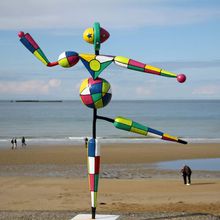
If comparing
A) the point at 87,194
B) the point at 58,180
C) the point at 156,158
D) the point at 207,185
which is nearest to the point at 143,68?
the point at 87,194

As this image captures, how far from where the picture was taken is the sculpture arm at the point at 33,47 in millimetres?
12852

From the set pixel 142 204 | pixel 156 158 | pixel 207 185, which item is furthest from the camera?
pixel 156 158

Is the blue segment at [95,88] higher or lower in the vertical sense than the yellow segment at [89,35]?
lower

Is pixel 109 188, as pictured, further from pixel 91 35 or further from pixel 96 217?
pixel 91 35

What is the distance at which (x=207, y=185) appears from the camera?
22.0 meters

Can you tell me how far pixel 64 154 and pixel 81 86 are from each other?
25581mm

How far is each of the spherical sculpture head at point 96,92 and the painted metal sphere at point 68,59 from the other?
569mm

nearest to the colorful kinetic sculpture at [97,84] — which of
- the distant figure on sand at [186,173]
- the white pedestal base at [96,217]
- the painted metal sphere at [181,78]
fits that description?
the white pedestal base at [96,217]

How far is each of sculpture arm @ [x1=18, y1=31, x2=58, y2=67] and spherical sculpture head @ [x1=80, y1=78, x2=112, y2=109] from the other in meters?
1.13

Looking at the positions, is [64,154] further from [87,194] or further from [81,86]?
[81,86]

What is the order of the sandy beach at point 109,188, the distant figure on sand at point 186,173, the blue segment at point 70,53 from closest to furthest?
the blue segment at point 70,53
the sandy beach at point 109,188
the distant figure on sand at point 186,173

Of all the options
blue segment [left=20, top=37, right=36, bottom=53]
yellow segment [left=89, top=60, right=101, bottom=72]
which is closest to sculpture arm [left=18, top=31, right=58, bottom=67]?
blue segment [left=20, top=37, right=36, bottom=53]

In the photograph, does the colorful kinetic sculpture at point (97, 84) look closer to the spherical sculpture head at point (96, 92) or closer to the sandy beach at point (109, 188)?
the spherical sculpture head at point (96, 92)

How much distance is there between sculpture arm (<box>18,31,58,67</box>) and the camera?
12.9 meters
